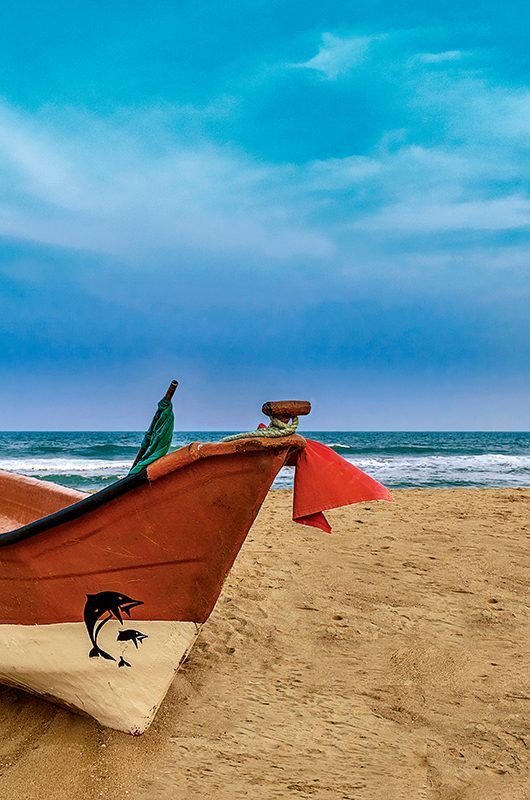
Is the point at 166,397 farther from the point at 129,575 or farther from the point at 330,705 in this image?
the point at 330,705

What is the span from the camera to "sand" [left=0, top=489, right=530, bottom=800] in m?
2.35

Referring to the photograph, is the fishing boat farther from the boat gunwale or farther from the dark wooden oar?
the dark wooden oar

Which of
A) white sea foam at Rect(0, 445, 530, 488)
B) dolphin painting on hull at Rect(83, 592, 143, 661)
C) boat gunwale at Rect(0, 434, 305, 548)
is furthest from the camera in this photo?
white sea foam at Rect(0, 445, 530, 488)

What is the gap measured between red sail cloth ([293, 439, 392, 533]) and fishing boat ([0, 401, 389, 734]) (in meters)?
0.02

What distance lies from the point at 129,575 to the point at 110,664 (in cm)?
40

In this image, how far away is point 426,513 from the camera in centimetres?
799

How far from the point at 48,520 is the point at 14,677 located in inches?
35.6

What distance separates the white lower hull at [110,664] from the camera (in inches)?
93.0

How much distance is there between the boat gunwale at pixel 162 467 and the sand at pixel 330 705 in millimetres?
985

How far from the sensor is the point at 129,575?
229 cm

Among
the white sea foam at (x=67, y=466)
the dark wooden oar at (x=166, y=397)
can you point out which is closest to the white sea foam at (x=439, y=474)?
the white sea foam at (x=67, y=466)

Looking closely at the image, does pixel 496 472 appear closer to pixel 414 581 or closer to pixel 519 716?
pixel 414 581

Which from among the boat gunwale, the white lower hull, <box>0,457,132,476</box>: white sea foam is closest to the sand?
the white lower hull

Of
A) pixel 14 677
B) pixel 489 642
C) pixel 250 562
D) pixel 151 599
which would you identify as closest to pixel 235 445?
pixel 151 599
